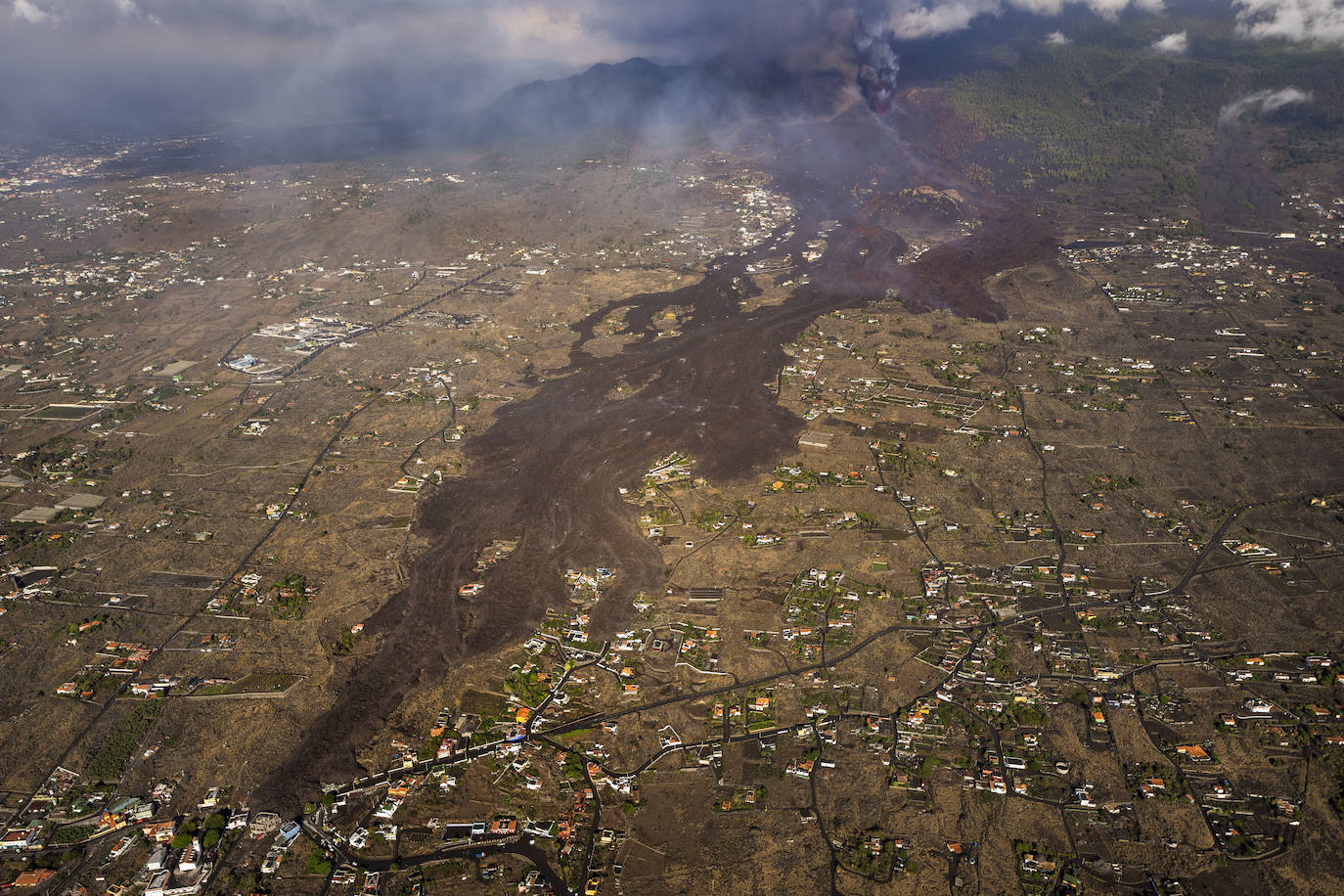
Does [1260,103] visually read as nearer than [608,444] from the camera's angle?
No

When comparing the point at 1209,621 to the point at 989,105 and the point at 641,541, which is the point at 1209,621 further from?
the point at 989,105

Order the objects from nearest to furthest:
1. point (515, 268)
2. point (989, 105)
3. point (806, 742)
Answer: point (806, 742) < point (515, 268) < point (989, 105)

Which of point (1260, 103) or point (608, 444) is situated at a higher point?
point (1260, 103)

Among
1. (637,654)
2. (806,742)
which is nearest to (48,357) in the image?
(637,654)

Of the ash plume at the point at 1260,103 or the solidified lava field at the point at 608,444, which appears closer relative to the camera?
the solidified lava field at the point at 608,444

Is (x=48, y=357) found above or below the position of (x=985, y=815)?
above
